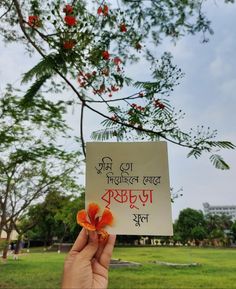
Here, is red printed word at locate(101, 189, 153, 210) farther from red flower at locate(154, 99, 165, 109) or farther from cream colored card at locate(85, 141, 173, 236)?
red flower at locate(154, 99, 165, 109)

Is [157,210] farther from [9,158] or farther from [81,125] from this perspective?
[9,158]

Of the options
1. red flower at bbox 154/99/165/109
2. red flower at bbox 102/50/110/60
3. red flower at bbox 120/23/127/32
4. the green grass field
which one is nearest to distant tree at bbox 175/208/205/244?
the green grass field

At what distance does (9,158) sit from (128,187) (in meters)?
2.51

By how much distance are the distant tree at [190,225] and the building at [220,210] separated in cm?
45

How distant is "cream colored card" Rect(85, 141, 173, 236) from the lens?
19.0 inches

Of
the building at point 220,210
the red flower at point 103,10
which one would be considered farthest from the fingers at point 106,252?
the building at point 220,210

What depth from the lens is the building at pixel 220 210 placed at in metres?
5.75

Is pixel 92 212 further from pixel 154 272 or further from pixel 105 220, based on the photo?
pixel 154 272

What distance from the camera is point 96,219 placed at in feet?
1.51

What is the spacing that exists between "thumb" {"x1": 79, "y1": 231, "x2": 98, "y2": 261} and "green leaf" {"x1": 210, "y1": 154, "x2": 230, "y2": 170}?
26 centimetres

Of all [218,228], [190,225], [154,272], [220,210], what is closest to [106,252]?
[154,272]

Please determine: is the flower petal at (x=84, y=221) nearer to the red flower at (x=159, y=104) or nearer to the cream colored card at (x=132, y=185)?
the cream colored card at (x=132, y=185)

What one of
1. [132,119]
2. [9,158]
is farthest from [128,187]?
[9,158]

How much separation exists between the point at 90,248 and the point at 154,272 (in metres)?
4.32
